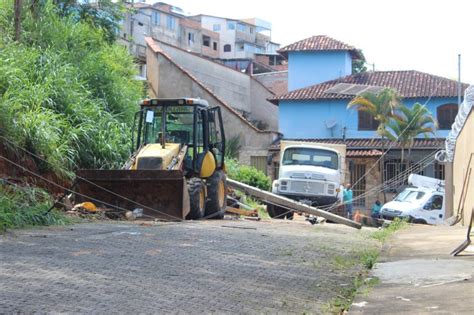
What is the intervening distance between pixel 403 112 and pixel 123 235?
28.2 meters

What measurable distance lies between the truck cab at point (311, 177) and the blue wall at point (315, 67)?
19.8 m

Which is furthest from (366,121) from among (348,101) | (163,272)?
(163,272)

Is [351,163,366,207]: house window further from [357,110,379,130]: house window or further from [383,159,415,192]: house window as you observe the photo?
[357,110,379,130]: house window

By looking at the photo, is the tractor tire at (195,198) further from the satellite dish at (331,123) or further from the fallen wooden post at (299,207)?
the satellite dish at (331,123)

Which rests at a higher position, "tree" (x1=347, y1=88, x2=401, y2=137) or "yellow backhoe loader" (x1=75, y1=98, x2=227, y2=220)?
"tree" (x1=347, y1=88, x2=401, y2=137)

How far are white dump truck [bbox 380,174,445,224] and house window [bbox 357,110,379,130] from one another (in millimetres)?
10849

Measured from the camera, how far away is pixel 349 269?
8.83m

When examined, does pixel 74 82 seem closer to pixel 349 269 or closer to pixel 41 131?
pixel 41 131

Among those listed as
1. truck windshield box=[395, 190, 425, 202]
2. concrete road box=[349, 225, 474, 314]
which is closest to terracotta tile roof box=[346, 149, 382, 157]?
truck windshield box=[395, 190, 425, 202]

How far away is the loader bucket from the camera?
47.5ft

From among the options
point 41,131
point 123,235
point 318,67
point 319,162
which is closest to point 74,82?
point 41,131

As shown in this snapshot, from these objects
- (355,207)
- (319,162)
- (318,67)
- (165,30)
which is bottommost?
(355,207)

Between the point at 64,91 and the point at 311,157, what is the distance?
9.09 metres

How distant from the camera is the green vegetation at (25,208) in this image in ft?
36.7
